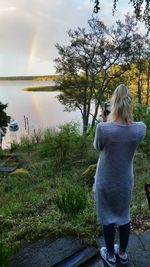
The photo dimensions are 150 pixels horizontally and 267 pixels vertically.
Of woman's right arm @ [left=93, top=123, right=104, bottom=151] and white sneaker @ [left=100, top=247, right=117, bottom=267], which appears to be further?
white sneaker @ [left=100, top=247, right=117, bottom=267]

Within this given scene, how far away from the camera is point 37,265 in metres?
3.00

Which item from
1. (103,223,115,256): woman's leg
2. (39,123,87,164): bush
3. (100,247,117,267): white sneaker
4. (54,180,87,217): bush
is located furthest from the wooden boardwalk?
(39,123,87,164): bush

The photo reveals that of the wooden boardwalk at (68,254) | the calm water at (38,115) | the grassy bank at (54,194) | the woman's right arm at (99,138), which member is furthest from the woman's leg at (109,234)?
the calm water at (38,115)

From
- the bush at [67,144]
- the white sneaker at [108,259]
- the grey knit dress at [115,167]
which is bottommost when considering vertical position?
the bush at [67,144]

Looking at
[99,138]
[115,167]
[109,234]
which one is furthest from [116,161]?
[109,234]

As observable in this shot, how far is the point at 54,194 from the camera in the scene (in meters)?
5.08

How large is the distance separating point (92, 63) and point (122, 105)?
2673 cm

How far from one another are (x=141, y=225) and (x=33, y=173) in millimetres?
4768

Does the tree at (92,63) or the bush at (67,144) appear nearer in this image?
the bush at (67,144)

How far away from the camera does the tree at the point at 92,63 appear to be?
1091 inches

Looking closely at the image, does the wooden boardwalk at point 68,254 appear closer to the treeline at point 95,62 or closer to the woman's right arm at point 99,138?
the woman's right arm at point 99,138

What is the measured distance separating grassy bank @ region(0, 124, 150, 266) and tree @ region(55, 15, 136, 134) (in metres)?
16.8

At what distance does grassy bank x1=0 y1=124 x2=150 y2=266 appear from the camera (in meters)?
3.60

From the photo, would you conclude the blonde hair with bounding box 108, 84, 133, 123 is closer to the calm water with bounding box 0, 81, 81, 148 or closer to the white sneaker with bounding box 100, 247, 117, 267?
the white sneaker with bounding box 100, 247, 117, 267
